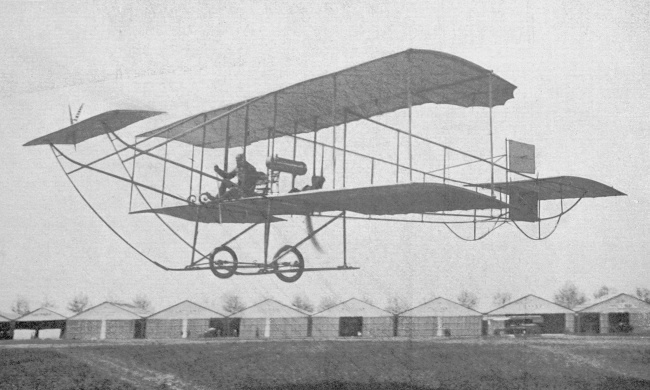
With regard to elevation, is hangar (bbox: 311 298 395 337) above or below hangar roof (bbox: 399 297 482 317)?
below

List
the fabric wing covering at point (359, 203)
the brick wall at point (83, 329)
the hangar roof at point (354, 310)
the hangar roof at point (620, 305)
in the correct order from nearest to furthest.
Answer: the fabric wing covering at point (359, 203), the hangar roof at point (620, 305), the brick wall at point (83, 329), the hangar roof at point (354, 310)

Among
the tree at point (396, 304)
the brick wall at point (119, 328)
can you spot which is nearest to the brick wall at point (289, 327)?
the tree at point (396, 304)

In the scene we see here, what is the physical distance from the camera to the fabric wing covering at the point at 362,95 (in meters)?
10.3

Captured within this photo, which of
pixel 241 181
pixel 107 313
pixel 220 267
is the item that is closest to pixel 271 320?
pixel 107 313

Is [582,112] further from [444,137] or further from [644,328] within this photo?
[644,328]

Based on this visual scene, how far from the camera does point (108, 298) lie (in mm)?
37344

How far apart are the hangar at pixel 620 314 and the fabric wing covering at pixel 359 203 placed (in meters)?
27.5

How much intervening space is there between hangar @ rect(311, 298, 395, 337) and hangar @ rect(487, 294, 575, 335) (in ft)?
22.4

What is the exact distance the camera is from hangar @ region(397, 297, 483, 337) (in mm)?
37781

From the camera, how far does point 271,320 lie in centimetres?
3778

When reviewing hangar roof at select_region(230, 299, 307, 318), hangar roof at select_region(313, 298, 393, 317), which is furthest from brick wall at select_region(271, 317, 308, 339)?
hangar roof at select_region(313, 298, 393, 317)

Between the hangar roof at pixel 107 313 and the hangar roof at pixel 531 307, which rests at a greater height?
the hangar roof at pixel 531 307

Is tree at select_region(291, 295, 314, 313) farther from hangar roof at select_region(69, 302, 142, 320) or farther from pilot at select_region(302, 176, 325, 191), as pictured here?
pilot at select_region(302, 176, 325, 191)

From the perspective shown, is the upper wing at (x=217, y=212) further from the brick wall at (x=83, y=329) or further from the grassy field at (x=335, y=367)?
the brick wall at (x=83, y=329)
